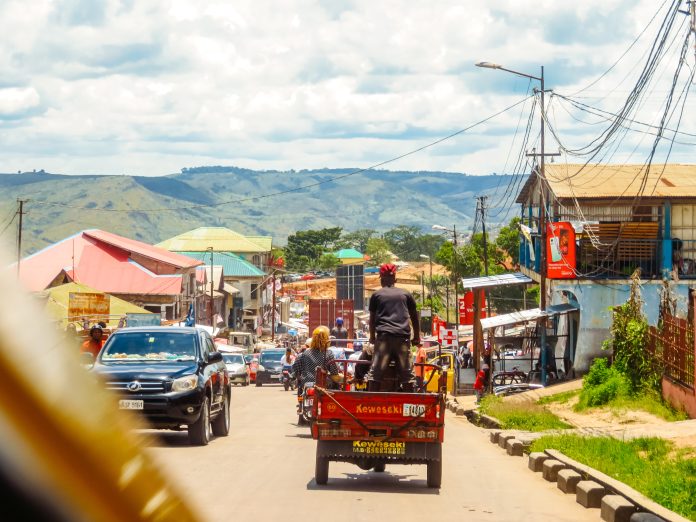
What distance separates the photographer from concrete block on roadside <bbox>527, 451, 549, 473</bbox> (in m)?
13.9

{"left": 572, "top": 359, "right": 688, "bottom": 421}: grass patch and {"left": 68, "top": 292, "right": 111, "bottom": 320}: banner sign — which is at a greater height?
{"left": 68, "top": 292, "right": 111, "bottom": 320}: banner sign

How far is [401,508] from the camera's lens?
1015 cm

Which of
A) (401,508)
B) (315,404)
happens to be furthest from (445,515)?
(315,404)

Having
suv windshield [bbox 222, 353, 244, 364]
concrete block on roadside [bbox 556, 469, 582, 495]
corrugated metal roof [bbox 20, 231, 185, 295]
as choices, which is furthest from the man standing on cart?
corrugated metal roof [bbox 20, 231, 185, 295]

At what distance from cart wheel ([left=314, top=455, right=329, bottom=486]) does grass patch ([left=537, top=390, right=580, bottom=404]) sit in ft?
56.8

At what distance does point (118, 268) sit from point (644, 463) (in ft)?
186

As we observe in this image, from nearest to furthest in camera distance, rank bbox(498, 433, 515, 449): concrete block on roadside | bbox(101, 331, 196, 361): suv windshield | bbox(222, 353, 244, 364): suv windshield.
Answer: bbox(101, 331, 196, 361): suv windshield < bbox(498, 433, 515, 449): concrete block on roadside < bbox(222, 353, 244, 364): suv windshield

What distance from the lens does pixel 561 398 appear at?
93.7ft

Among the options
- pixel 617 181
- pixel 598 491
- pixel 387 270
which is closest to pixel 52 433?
pixel 598 491

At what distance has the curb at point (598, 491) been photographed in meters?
9.31

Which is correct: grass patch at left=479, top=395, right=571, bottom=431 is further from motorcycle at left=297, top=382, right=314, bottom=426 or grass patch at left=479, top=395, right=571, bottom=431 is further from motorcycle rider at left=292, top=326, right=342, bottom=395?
motorcycle rider at left=292, top=326, right=342, bottom=395

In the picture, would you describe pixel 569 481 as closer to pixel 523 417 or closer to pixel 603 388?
pixel 523 417

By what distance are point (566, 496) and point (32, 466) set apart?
1127 centimetres

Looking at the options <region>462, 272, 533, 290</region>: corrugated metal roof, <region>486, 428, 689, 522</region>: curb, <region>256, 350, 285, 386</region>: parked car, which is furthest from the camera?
<region>256, 350, 285, 386</region>: parked car
